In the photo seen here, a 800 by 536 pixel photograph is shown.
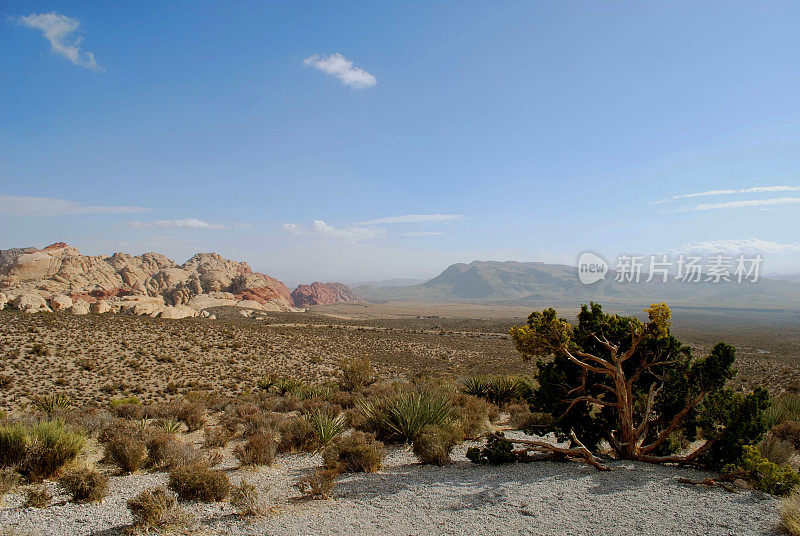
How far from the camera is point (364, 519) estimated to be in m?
5.34

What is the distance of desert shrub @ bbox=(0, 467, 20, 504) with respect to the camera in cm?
565

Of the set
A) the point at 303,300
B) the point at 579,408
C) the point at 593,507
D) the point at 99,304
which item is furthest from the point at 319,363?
the point at 303,300

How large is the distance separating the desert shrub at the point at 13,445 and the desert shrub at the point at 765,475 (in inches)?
438

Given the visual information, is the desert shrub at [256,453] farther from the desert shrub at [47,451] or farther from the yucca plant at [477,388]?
the yucca plant at [477,388]

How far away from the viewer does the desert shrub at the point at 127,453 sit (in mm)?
7180

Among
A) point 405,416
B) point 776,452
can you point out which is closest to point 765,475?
point 776,452

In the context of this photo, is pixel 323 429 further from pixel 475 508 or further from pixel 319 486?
pixel 475 508

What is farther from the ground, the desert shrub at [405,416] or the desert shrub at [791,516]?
the desert shrub at [791,516]

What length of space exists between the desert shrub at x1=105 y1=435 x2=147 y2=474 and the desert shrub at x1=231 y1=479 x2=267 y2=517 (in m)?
2.69

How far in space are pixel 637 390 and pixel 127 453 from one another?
31.6ft

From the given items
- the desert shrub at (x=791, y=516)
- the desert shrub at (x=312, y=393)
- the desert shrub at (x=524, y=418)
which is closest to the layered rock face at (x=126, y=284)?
the desert shrub at (x=312, y=393)

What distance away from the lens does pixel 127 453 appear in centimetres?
718

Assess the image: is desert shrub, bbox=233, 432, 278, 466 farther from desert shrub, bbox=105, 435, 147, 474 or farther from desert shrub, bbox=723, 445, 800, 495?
desert shrub, bbox=723, 445, 800, 495

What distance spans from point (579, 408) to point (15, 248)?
194 metres
